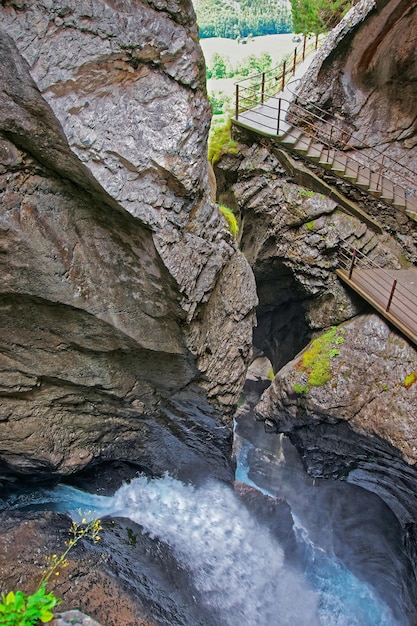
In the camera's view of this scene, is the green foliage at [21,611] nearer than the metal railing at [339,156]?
Yes

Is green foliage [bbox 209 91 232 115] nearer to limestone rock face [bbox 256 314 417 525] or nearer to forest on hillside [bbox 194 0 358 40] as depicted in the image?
limestone rock face [bbox 256 314 417 525]

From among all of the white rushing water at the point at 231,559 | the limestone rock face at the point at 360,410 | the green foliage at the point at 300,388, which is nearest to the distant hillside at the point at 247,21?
the limestone rock face at the point at 360,410

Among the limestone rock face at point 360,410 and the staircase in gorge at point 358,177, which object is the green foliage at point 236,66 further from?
the limestone rock face at point 360,410

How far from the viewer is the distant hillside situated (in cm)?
2880

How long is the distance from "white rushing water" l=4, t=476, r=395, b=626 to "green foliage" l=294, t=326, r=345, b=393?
156 inches

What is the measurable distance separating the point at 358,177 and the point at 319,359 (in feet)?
15.0

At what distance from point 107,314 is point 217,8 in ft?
116

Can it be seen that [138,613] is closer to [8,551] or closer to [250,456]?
[8,551]

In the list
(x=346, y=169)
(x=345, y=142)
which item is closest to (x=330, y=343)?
(x=346, y=169)

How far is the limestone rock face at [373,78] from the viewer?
846cm

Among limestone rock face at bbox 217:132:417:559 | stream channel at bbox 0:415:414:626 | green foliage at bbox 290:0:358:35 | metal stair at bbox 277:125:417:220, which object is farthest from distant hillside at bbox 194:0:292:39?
stream channel at bbox 0:415:414:626

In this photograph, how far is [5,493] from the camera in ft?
21.8

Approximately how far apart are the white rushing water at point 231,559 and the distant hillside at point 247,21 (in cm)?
3332

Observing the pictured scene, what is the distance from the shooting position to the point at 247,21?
95.9 ft
